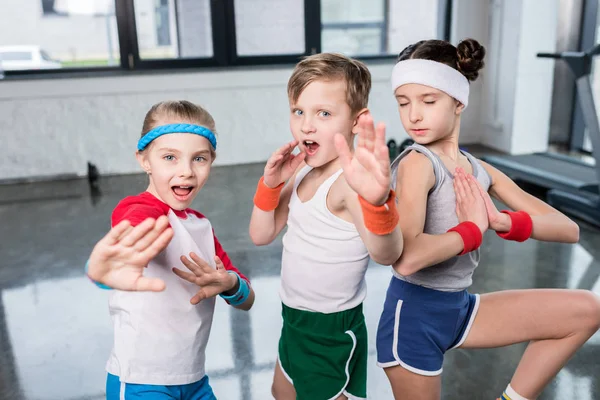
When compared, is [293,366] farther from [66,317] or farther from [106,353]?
[66,317]

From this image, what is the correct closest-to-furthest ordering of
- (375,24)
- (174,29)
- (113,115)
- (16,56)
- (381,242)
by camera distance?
(381,242)
(16,56)
(113,115)
(174,29)
(375,24)

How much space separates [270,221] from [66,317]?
164 centimetres

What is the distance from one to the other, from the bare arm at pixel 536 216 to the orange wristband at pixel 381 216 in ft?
1.36

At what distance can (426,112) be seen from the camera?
1.49 meters

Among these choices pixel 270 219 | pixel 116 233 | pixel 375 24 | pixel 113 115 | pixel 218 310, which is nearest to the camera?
pixel 116 233

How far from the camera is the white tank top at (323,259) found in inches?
57.4

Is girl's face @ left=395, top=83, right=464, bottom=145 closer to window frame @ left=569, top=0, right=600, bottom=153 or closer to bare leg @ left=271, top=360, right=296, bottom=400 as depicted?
bare leg @ left=271, top=360, right=296, bottom=400

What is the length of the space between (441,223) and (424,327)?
274 millimetres

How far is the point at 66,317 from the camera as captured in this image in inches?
110

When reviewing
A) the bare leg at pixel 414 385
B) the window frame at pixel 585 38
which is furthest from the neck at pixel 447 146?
the window frame at pixel 585 38

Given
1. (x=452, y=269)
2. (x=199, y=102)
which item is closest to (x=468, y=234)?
(x=452, y=269)

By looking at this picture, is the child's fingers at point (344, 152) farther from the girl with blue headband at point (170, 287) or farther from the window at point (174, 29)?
the window at point (174, 29)

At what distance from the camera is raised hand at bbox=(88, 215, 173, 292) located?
104 centimetres

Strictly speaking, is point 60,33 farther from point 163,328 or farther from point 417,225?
→ point 417,225
